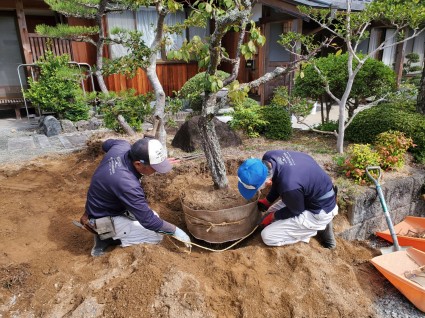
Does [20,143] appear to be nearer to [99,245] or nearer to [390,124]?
[99,245]

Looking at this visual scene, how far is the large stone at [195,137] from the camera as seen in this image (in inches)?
232

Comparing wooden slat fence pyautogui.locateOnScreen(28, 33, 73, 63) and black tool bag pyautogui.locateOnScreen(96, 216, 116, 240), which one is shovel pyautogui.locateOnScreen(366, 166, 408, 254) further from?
wooden slat fence pyautogui.locateOnScreen(28, 33, 73, 63)

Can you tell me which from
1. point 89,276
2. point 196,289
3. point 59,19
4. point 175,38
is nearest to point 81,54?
point 59,19

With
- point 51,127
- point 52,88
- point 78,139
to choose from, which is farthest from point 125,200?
point 52,88

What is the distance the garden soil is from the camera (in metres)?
2.72

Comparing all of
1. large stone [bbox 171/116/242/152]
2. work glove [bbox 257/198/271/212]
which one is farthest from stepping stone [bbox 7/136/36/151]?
work glove [bbox 257/198/271/212]

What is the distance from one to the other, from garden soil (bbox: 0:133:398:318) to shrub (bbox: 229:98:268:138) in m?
2.87

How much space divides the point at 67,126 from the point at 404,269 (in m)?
7.71

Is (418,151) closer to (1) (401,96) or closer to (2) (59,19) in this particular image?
(1) (401,96)

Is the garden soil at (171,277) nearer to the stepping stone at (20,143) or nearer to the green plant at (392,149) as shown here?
the green plant at (392,149)

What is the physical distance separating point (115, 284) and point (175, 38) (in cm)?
933

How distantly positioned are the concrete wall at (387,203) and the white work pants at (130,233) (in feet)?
7.89

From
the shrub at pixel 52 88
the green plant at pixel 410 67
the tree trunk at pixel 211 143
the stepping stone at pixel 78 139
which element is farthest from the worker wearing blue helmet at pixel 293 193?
the green plant at pixel 410 67

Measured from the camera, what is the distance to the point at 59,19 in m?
10.0
